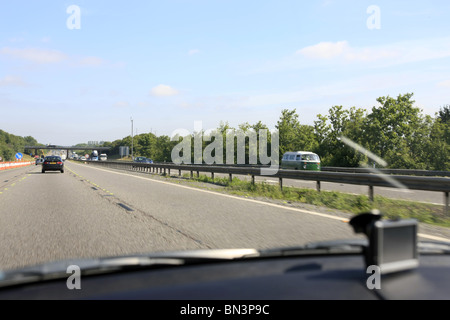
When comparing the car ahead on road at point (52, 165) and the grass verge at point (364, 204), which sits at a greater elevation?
the car ahead on road at point (52, 165)

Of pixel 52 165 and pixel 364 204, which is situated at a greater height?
pixel 52 165

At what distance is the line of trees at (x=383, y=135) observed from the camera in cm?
4897

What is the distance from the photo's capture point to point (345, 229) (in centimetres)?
762

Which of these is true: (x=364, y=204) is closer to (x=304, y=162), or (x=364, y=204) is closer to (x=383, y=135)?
(x=304, y=162)

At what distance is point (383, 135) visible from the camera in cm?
5731

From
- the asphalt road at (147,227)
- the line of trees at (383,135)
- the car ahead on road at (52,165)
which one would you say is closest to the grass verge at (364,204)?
the asphalt road at (147,227)

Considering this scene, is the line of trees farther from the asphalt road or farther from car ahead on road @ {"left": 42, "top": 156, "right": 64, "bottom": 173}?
the asphalt road

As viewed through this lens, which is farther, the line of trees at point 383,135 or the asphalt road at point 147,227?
the line of trees at point 383,135

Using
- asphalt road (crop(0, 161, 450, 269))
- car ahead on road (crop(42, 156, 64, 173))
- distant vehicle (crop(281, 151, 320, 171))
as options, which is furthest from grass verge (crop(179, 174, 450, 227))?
car ahead on road (crop(42, 156, 64, 173))

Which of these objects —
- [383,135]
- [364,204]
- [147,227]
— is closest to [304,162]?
Answer: [364,204]

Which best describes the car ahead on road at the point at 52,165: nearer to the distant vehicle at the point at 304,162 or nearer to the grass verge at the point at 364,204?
the distant vehicle at the point at 304,162

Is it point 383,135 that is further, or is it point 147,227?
point 383,135

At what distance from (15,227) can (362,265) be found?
768 cm

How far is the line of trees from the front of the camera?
161ft
